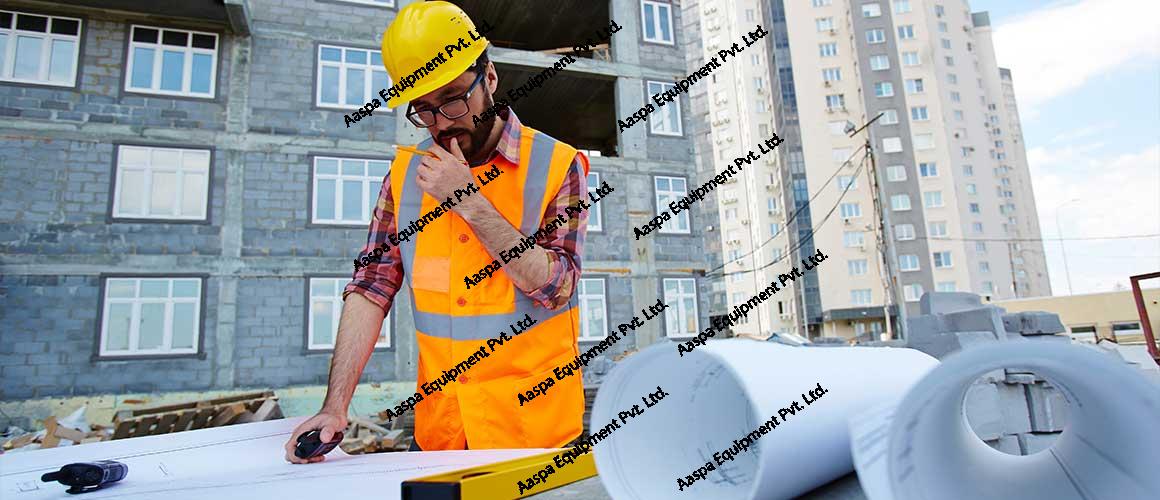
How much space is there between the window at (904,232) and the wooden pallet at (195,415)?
4124cm

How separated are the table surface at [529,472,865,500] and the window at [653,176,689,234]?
1327 cm

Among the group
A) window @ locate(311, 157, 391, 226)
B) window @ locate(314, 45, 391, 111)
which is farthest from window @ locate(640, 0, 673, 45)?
window @ locate(311, 157, 391, 226)

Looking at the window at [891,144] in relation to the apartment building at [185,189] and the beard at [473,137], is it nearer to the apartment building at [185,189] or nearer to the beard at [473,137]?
the apartment building at [185,189]

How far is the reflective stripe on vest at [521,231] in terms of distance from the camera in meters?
1.76

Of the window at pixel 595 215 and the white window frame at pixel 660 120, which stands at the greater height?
the white window frame at pixel 660 120

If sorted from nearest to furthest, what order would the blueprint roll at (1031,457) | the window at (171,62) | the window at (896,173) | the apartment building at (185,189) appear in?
the blueprint roll at (1031,457), the apartment building at (185,189), the window at (171,62), the window at (896,173)

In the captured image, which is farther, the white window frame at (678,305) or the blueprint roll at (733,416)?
the white window frame at (678,305)

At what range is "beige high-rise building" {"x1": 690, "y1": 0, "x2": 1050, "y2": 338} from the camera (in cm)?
4153

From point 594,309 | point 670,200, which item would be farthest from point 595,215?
point 594,309

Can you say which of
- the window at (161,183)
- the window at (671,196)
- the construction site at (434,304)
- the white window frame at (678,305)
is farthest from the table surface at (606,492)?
the window at (671,196)

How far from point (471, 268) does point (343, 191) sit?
11.0m

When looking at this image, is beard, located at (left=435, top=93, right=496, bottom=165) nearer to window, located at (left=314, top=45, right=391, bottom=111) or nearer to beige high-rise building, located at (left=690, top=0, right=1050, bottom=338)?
window, located at (left=314, top=45, right=391, bottom=111)

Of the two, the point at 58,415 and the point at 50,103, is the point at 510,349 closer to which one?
the point at 58,415

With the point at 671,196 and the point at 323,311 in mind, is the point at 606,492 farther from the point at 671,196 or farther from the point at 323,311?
the point at 671,196
